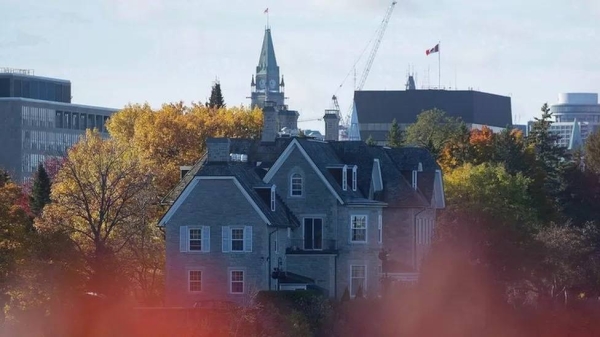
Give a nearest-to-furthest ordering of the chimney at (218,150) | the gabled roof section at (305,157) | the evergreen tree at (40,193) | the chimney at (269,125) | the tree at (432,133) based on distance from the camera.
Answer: the chimney at (218,150)
the gabled roof section at (305,157)
the chimney at (269,125)
the evergreen tree at (40,193)
the tree at (432,133)

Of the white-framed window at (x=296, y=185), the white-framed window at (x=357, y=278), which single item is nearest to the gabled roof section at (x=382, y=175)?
the white-framed window at (x=357, y=278)

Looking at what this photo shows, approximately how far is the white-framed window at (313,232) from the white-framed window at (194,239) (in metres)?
6.93

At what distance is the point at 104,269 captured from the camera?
287 feet

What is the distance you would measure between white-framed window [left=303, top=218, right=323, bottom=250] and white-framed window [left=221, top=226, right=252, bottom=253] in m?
6.09

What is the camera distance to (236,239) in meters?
86.4

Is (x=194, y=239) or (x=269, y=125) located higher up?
(x=269, y=125)

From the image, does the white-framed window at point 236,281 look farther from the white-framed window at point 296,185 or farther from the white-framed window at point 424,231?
the white-framed window at point 424,231

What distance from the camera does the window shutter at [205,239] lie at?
86.5 m

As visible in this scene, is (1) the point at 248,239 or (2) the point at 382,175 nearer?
(1) the point at 248,239

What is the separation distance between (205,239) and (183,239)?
1.15m

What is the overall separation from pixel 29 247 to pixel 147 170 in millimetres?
24525

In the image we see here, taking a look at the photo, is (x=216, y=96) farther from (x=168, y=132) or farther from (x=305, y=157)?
(x=305, y=157)

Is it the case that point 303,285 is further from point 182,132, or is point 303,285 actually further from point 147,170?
point 182,132

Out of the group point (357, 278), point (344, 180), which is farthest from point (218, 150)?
point (357, 278)
